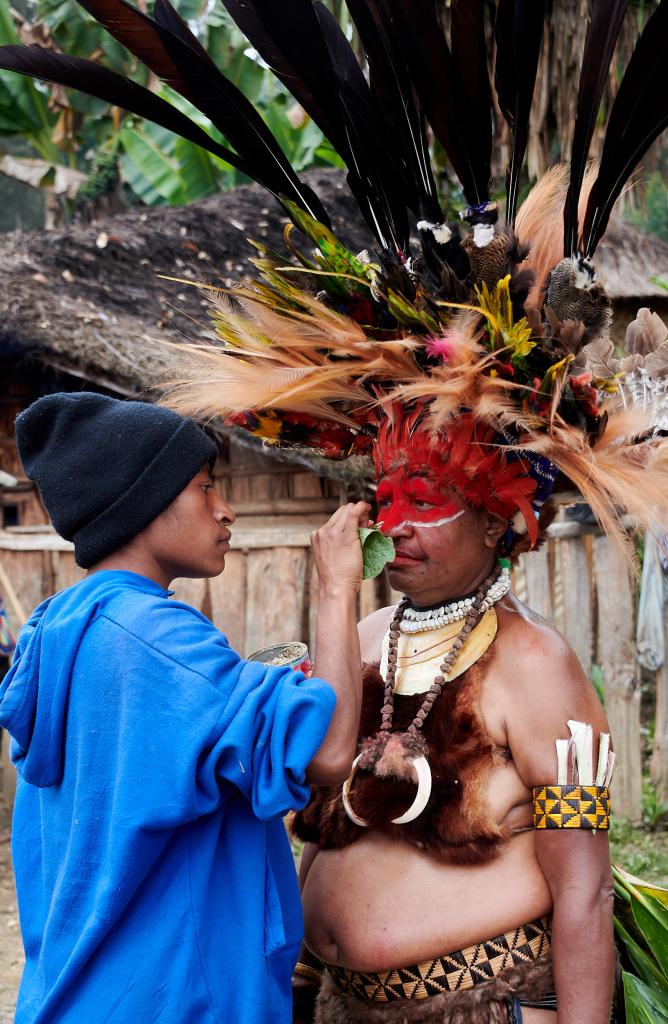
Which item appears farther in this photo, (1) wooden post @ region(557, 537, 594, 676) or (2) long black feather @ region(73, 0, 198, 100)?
(1) wooden post @ region(557, 537, 594, 676)

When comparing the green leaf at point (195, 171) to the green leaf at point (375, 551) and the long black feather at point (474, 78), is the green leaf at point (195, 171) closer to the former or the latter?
the long black feather at point (474, 78)

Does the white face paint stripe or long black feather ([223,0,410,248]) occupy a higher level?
long black feather ([223,0,410,248])

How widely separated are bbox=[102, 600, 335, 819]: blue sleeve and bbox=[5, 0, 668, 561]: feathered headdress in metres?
0.77

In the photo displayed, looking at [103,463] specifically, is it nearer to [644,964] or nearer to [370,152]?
[370,152]

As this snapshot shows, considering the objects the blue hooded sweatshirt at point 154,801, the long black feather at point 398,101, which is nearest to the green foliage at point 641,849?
the blue hooded sweatshirt at point 154,801

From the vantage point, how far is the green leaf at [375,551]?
2.31 m

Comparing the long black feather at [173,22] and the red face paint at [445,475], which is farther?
the red face paint at [445,475]

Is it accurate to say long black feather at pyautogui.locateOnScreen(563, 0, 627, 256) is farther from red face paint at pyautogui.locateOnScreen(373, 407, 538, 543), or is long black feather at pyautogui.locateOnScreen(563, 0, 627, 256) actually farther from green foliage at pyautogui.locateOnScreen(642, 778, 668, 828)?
green foliage at pyautogui.locateOnScreen(642, 778, 668, 828)

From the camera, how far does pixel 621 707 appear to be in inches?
269

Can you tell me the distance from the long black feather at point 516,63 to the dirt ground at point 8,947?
4.99 meters

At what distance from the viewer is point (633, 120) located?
7.13 ft

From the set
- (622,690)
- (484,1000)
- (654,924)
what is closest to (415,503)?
(484,1000)

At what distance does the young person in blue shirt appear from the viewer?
6.11 ft

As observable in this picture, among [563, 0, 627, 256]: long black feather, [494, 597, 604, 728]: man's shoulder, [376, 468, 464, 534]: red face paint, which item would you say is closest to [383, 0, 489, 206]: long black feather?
[563, 0, 627, 256]: long black feather
